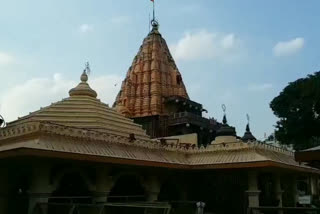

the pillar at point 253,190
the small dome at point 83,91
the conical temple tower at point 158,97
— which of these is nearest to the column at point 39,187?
the small dome at point 83,91

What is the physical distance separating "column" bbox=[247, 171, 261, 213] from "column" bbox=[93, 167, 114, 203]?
6.90 meters

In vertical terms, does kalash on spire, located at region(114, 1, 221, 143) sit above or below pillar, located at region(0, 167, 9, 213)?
above

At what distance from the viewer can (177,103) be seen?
118 ft

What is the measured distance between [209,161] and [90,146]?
6653 millimetres

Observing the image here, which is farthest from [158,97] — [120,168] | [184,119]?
[120,168]

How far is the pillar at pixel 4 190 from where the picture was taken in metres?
15.3

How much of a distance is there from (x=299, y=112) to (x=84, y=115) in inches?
1117

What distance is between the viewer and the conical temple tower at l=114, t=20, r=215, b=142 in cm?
3466

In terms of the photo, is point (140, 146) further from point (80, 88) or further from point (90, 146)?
point (80, 88)

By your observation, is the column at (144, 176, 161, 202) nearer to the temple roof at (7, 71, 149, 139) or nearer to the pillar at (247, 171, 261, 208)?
the temple roof at (7, 71, 149, 139)

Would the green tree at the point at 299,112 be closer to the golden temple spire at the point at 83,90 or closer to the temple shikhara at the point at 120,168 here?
the temple shikhara at the point at 120,168

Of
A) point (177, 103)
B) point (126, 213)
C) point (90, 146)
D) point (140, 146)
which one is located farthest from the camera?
point (177, 103)

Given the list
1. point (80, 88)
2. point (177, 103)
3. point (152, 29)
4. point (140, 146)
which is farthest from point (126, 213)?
point (152, 29)

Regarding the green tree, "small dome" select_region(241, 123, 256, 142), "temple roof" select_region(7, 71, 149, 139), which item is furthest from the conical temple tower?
"temple roof" select_region(7, 71, 149, 139)
